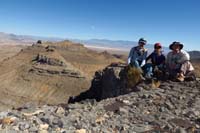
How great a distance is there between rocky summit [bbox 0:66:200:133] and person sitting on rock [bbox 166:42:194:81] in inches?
76.8

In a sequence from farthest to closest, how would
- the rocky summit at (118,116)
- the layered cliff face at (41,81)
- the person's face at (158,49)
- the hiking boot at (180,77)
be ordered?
the layered cliff face at (41,81) < the person's face at (158,49) < the hiking boot at (180,77) < the rocky summit at (118,116)

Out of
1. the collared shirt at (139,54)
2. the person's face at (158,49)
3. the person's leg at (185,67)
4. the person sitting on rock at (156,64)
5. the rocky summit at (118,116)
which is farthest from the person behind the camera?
the collared shirt at (139,54)

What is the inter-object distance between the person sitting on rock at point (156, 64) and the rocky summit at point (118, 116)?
2.84m

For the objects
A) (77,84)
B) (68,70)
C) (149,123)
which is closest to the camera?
(149,123)

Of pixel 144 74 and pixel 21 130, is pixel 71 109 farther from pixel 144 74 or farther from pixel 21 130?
pixel 144 74

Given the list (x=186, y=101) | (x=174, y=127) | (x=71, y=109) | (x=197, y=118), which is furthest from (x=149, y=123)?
(x=186, y=101)

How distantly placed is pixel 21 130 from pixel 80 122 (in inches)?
57.3

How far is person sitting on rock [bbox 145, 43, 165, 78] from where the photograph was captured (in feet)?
48.1

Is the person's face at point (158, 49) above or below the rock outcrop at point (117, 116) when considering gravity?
above

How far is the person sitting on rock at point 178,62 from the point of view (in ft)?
44.7

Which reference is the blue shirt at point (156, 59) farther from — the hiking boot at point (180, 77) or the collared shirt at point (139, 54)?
the hiking boot at point (180, 77)

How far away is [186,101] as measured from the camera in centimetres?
1102

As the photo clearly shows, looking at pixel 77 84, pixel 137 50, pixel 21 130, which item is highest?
pixel 137 50

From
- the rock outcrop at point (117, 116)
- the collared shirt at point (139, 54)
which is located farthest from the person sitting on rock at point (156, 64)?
the rock outcrop at point (117, 116)
